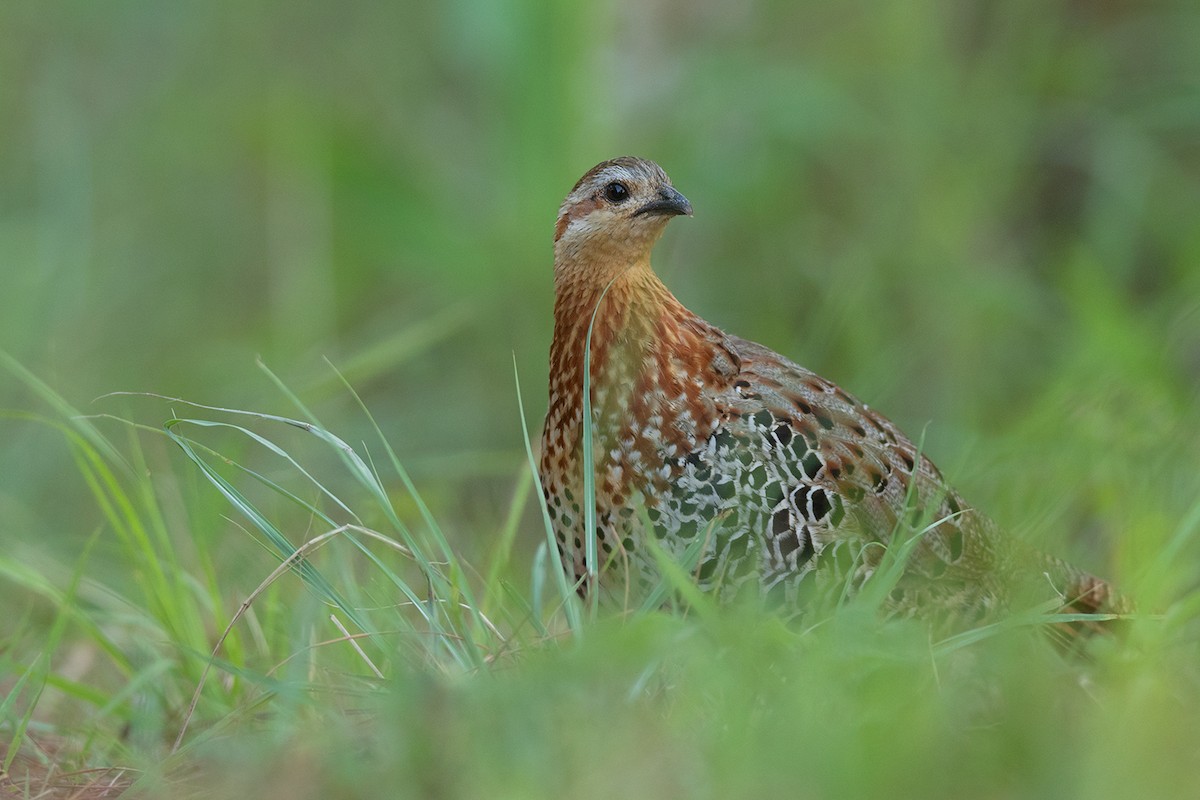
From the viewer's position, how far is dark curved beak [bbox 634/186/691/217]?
371cm

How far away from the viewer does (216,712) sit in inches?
131

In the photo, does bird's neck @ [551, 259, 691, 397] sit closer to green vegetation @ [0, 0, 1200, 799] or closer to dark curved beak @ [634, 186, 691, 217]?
dark curved beak @ [634, 186, 691, 217]

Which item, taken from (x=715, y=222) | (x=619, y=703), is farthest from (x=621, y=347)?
(x=715, y=222)

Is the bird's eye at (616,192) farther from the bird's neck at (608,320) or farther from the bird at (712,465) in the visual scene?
the bird's neck at (608,320)

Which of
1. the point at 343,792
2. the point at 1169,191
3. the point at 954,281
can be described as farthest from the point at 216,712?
the point at 1169,191

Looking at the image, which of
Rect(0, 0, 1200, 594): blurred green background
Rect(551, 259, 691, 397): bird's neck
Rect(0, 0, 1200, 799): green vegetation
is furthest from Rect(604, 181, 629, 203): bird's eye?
Rect(0, 0, 1200, 594): blurred green background

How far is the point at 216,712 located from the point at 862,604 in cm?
150

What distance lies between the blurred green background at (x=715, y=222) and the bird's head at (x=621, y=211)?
5.59 feet

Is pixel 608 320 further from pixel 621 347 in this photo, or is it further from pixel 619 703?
pixel 619 703

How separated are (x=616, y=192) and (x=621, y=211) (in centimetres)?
6

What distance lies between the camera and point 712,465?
3426mm

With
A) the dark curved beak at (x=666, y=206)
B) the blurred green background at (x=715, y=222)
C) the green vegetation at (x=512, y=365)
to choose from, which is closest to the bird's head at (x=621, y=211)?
the dark curved beak at (x=666, y=206)

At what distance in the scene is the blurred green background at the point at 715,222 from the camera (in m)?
6.49

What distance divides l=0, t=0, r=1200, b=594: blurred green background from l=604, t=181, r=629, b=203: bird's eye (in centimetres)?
175
